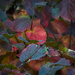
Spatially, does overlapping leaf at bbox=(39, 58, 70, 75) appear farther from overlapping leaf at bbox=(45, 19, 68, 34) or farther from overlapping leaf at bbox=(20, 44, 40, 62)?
overlapping leaf at bbox=(45, 19, 68, 34)

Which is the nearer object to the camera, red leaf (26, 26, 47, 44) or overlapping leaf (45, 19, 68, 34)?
red leaf (26, 26, 47, 44)

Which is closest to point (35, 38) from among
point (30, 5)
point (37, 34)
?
point (37, 34)

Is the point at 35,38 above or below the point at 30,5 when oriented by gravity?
below

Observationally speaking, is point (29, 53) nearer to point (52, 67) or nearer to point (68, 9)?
point (52, 67)

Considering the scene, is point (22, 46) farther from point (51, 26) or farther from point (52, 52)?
point (51, 26)

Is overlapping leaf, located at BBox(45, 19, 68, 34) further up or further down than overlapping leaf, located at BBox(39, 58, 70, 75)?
further down

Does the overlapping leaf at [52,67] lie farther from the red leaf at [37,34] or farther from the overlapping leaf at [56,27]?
the overlapping leaf at [56,27]

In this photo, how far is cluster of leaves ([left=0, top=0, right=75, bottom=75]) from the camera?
1.04 ft

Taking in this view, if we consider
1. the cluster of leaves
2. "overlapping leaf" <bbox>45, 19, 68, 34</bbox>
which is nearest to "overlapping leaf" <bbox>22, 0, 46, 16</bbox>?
the cluster of leaves

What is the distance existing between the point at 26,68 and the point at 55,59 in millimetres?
105

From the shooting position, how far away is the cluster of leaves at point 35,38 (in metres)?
0.32

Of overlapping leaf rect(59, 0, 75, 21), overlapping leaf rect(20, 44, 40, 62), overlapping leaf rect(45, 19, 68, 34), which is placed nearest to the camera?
overlapping leaf rect(20, 44, 40, 62)

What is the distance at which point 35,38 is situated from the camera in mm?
504

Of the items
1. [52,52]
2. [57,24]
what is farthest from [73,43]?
[52,52]
